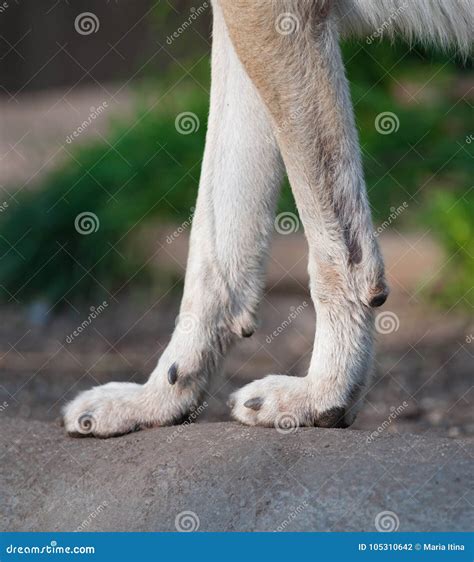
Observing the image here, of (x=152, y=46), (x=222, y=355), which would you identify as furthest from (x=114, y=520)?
(x=152, y=46)

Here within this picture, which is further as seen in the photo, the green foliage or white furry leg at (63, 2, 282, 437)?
the green foliage

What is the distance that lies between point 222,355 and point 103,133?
4.46 meters

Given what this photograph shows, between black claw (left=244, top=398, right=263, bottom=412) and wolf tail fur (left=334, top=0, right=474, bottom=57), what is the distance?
1153mm

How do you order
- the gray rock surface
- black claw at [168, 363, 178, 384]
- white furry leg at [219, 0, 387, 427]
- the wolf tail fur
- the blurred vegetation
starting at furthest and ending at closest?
the blurred vegetation < black claw at [168, 363, 178, 384] < the wolf tail fur < white furry leg at [219, 0, 387, 427] < the gray rock surface

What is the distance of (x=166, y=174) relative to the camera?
679 centimetres

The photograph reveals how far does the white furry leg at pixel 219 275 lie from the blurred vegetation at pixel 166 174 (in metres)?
2.86

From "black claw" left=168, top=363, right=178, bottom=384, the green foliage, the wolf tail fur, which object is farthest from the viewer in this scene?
the green foliage

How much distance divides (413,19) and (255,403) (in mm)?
1271

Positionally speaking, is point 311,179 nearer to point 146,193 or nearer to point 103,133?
point 146,193

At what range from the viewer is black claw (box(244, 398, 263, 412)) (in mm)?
3037

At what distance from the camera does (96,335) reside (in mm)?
6258

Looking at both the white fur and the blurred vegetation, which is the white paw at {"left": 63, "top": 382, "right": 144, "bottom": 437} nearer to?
the white fur

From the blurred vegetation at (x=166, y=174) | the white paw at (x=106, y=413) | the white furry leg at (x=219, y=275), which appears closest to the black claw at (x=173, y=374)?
the white furry leg at (x=219, y=275)

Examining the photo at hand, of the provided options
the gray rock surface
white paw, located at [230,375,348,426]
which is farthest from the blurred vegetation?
the gray rock surface
